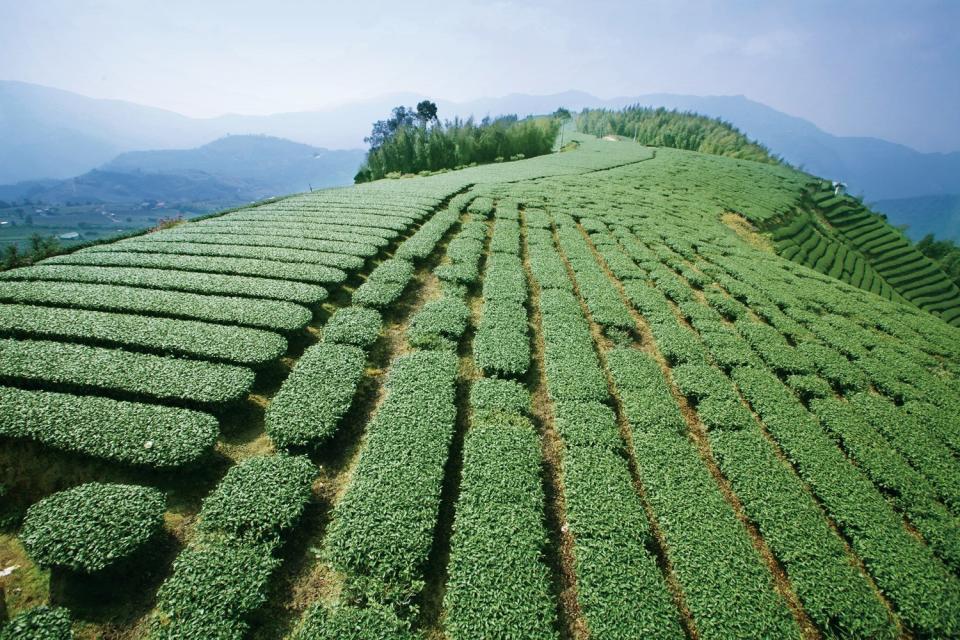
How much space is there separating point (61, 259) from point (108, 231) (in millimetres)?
152196

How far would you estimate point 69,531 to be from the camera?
5.89m

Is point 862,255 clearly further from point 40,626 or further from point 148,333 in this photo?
point 40,626

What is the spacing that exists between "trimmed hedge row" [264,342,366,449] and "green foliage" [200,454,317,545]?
73 cm

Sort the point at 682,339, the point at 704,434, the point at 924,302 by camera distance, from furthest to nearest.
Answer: the point at 924,302 → the point at 682,339 → the point at 704,434

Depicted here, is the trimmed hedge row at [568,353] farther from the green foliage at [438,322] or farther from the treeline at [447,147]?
the treeline at [447,147]

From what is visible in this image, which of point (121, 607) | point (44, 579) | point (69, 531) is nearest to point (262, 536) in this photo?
point (121, 607)

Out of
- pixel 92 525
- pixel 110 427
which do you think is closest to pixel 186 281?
pixel 110 427

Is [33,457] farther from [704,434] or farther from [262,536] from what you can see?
[704,434]

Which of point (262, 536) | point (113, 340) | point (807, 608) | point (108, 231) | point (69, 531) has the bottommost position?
point (108, 231)

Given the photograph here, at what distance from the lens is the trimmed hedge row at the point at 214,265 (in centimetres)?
1467

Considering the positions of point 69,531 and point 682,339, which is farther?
point 682,339

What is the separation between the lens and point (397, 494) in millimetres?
7051

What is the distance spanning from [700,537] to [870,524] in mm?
3758

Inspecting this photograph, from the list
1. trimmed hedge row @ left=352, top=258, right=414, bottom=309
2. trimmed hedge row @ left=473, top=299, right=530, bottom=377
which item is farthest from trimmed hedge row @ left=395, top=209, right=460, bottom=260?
trimmed hedge row @ left=473, top=299, right=530, bottom=377
